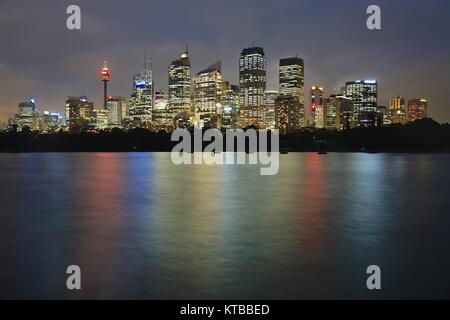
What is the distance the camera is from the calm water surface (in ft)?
45.4

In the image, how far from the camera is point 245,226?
24281 millimetres

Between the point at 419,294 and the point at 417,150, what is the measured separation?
187 m

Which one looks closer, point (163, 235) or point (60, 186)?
point (163, 235)

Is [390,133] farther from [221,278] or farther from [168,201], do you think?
[221,278]

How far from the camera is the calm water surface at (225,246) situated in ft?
45.4

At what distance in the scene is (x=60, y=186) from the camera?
4931 cm

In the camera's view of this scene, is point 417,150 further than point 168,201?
Yes

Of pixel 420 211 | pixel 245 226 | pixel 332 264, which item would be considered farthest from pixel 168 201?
pixel 332 264

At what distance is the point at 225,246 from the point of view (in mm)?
19391

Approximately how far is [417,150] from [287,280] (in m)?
187
